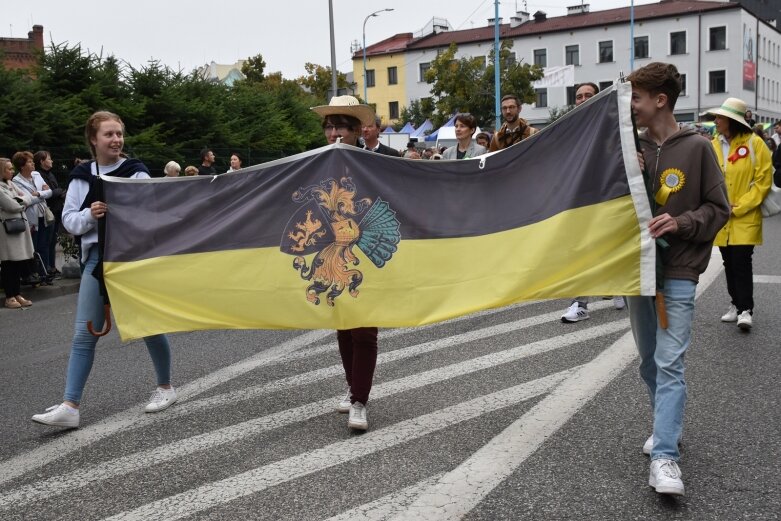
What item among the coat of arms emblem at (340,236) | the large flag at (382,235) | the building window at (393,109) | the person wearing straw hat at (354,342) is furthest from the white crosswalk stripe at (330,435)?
the building window at (393,109)

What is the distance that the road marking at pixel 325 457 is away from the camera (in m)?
3.96

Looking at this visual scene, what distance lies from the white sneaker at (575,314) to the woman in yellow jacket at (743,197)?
4.40 feet

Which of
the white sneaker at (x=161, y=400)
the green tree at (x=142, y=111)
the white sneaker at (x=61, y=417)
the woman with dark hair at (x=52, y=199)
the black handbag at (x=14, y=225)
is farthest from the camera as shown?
the green tree at (x=142, y=111)

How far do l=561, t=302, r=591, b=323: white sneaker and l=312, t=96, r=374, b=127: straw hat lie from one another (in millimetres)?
3426

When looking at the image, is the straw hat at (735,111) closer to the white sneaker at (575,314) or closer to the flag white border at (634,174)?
the white sneaker at (575,314)

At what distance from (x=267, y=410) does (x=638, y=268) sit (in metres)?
2.58

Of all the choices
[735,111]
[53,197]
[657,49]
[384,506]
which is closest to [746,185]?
[735,111]

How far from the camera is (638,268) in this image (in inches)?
166

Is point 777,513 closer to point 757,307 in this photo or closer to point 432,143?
point 757,307

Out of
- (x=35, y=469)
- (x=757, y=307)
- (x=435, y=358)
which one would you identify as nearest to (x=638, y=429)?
(x=435, y=358)

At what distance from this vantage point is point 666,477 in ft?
12.4

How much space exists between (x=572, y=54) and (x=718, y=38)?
12.3 metres

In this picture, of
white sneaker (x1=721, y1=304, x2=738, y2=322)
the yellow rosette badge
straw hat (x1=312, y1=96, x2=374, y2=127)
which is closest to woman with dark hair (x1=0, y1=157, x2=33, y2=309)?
straw hat (x1=312, y1=96, x2=374, y2=127)

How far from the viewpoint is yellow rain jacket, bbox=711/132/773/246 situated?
24.2ft
